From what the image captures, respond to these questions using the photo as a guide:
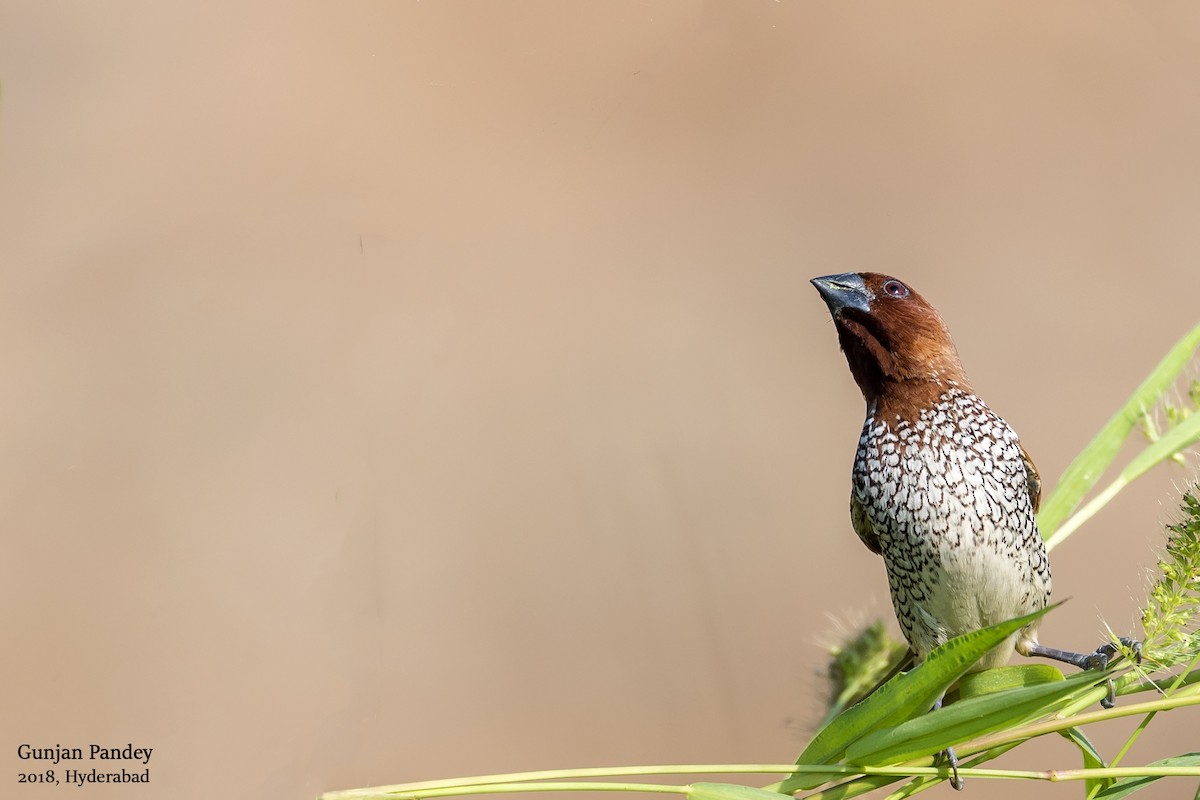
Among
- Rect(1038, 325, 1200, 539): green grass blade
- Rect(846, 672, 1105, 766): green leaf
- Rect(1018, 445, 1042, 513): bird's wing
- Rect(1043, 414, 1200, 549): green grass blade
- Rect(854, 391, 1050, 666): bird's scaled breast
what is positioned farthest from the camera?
Rect(1018, 445, 1042, 513): bird's wing

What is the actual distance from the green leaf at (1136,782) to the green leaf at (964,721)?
105 mm

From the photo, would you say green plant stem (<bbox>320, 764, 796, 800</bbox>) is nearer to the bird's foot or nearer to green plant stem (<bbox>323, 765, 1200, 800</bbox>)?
green plant stem (<bbox>323, 765, 1200, 800</bbox>)

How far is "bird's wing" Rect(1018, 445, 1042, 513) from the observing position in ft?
5.84

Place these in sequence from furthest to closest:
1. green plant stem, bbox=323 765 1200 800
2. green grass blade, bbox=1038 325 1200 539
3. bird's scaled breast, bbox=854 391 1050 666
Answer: bird's scaled breast, bbox=854 391 1050 666 → green grass blade, bbox=1038 325 1200 539 → green plant stem, bbox=323 765 1200 800

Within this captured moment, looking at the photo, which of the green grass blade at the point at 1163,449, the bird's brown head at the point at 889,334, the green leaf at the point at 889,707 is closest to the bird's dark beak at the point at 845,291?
the bird's brown head at the point at 889,334

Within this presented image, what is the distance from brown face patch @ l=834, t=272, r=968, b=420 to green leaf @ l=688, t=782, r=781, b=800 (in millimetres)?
839

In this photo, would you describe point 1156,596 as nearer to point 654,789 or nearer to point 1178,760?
point 1178,760

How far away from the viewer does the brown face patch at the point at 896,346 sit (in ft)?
5.49

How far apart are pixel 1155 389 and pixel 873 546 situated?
729 mm

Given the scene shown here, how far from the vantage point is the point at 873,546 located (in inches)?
74.7

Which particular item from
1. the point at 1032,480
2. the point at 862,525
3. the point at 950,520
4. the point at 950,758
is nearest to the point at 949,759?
the point at 950,758

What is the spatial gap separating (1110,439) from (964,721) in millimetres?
510

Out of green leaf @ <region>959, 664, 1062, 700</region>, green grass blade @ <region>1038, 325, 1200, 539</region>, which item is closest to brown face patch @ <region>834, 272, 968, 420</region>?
green grass blade @ <region>1038, 325, 1200, 539</region>

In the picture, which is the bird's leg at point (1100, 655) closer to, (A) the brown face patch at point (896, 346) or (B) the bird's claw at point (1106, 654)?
(B) the bird's claw at point (1106, 654)
